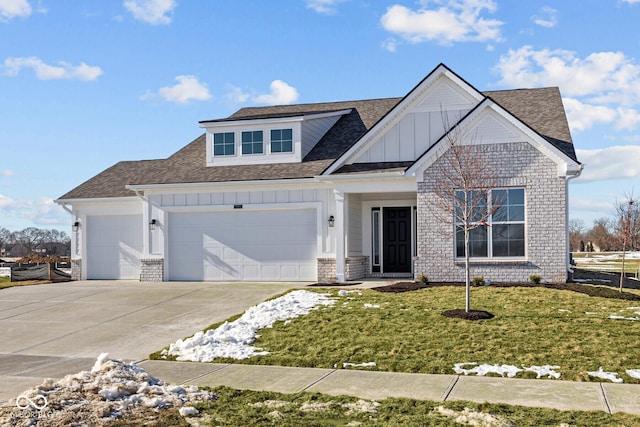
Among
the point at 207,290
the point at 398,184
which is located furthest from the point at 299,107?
the point at 207,290

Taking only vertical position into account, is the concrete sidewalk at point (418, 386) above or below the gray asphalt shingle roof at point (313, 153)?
below

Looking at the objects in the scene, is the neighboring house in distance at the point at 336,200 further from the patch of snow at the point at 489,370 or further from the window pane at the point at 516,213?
the patch of snow at the point at 489,370

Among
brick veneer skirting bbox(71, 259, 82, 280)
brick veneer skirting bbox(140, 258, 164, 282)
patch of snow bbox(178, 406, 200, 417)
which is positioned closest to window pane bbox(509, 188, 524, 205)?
brick veneer skirting bbox(140, 258, 164, 282)

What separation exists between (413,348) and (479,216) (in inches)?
305

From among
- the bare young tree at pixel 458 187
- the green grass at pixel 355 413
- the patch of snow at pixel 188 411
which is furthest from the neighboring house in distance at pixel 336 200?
the patch of snow at pixel 188 411

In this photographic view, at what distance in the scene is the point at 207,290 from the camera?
18469mm

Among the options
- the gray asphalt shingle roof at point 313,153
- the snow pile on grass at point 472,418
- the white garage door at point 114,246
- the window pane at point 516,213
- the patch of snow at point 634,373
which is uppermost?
the gray asphalt shingle roof at point 313,153

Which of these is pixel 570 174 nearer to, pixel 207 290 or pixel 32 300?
pixel 207 290

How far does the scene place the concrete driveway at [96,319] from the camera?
11.1 meters

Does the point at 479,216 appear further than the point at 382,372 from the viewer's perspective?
Yes

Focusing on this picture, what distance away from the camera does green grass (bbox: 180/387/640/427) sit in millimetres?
6781

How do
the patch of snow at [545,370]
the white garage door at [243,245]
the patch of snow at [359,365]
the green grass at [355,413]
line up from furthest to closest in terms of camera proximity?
1. the white garage door at [243,245]
2. the patch of snow at [359,365]
3. the patch of snow at [545,370]
4. the green grass at [355,413]

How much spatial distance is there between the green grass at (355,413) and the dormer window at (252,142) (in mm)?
15263

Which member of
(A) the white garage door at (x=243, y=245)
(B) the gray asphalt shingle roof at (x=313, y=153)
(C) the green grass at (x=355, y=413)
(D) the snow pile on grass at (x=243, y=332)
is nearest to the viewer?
(C) the green grass at (x=355, y=413)
